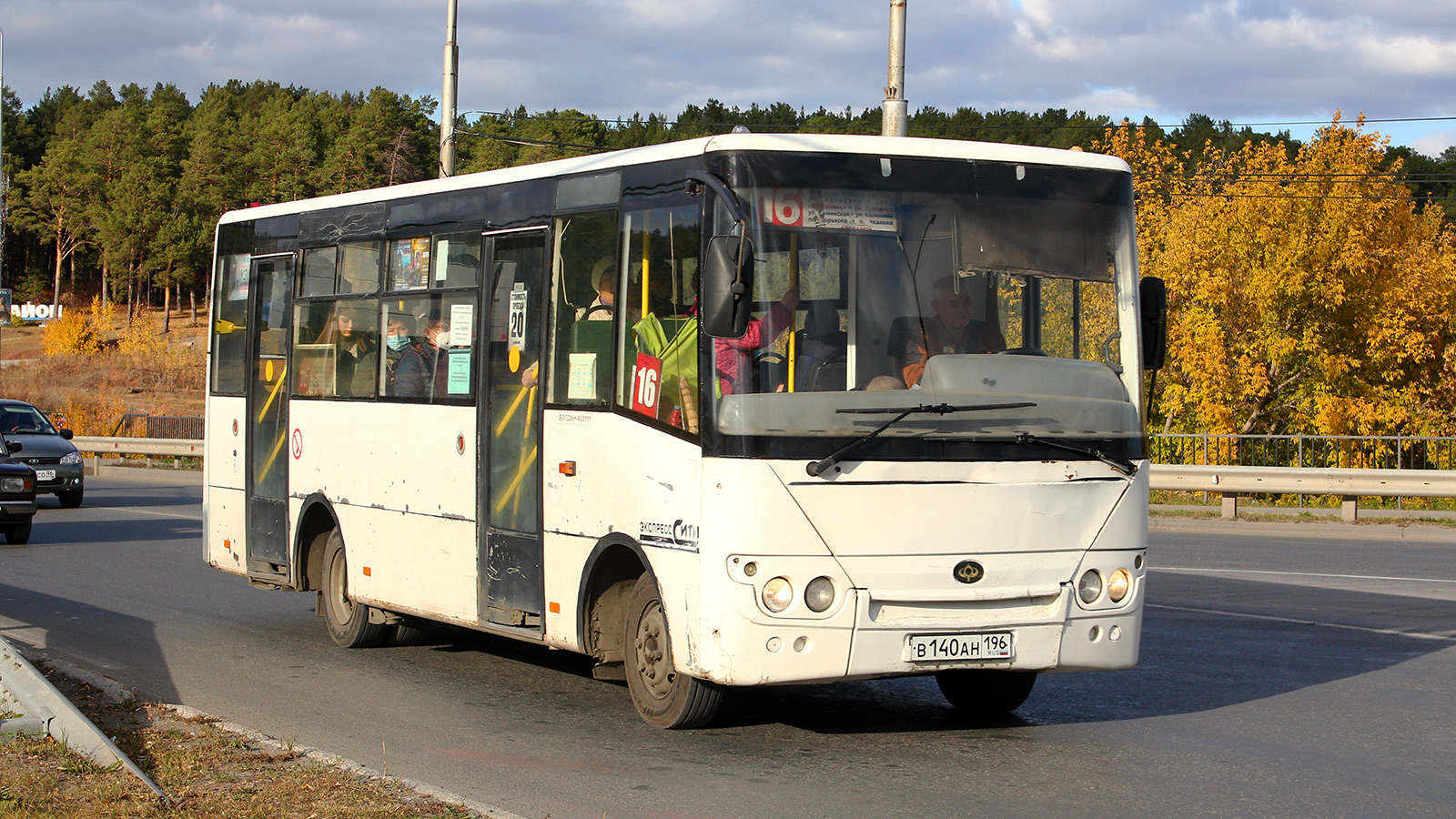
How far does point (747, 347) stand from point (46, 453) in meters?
20.5

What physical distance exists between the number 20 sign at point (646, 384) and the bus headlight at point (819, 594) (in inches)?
47.6

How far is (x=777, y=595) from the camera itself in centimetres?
716

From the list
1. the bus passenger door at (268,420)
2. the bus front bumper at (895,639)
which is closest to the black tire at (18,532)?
the bus passenger door at (268,420)

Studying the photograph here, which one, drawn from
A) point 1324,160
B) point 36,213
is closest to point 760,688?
point 1324,160

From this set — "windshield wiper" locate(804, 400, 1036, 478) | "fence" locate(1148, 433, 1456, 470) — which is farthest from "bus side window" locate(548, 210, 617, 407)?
"fence" locate(1148, 433, 1456, 470)

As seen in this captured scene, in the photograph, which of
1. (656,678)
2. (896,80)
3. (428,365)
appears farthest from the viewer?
(896,80)

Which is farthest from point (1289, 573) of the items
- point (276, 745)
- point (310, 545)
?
point (276, 745)

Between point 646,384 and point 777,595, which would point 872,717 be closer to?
point 777,595

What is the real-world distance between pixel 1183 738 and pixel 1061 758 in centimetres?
86

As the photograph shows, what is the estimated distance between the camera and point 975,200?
25.4 feet

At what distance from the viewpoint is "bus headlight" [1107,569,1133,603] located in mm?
7754

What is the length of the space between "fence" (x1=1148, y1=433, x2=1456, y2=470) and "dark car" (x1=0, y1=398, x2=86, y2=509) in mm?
17246

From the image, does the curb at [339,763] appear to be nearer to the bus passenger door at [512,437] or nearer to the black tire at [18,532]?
the bus passenger door at [512,437]

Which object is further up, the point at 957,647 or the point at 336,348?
the point at 336,348
